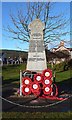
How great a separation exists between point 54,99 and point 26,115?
3.98m

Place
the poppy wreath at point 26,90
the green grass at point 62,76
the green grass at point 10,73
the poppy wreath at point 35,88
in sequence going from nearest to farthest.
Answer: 1. the poppy wreath at point 35,88
2. the poppy wreath at point 26,90
3. the green grass at point 62,76
4. the green grass at point 10,73

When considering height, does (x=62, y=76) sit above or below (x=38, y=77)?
below

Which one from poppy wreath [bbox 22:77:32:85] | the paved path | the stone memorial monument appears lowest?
the paved path

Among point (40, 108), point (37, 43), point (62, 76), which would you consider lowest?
point (40, 108)

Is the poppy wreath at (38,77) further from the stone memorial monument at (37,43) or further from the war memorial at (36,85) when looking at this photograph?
the stone memorial monument at (37,43)

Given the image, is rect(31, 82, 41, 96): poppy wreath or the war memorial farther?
rect(31, 82, 41, 96): poppy wreath

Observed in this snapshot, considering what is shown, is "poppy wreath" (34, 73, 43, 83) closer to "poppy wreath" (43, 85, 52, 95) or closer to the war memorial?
the war memorial

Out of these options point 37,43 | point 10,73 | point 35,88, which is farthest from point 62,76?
point 35,88

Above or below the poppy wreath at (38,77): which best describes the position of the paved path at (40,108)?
below

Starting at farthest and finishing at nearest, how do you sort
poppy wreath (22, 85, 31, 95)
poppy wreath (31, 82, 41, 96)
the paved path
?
poppy wreath (22, 85, 31, 95) → poppy wreath (31, 82, 41, 96) → the paved path

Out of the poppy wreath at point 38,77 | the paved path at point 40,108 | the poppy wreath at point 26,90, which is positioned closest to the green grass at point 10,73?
the poppy wreath at point 26,90

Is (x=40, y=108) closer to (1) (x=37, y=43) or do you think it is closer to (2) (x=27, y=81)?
(2) (x=27, y=81)

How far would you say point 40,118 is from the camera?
7.66m

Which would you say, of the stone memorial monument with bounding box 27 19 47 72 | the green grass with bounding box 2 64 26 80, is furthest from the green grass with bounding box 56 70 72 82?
the stone memorial monument with bounding box 27 19 47 72
